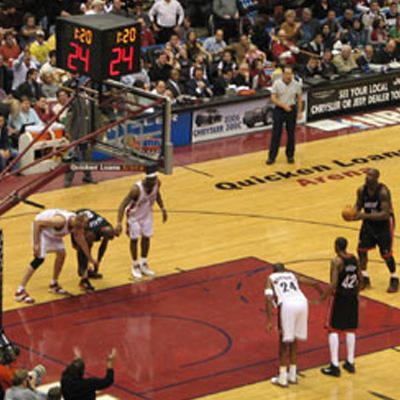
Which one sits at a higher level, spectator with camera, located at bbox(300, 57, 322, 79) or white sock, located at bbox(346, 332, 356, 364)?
spectator with camera, located at bbox(300, 57, 322, 79)

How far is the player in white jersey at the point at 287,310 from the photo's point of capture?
56.1 feet

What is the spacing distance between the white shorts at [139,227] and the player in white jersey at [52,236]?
0.99 meters

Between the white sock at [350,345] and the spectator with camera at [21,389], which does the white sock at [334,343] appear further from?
the spectator with camera at [21,389]

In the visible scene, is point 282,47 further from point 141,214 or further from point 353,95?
point 141,214

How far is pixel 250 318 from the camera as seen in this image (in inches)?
771

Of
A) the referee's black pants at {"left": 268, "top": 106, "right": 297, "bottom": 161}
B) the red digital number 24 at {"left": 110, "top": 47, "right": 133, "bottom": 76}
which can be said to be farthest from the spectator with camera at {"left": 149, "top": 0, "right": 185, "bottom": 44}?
the red digital number 24 at {"left": 110, "top": 47, "right": 133, "bottom": 76}

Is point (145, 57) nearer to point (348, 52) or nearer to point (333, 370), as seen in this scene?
point (348, 52)

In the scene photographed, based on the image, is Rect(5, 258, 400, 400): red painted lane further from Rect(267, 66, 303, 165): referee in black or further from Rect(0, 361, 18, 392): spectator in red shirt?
Rect(267, 66, 303, 165): referee in black

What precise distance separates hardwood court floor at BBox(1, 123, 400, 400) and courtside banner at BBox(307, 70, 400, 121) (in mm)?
1414

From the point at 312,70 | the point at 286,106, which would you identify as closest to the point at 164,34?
the point at 312,70

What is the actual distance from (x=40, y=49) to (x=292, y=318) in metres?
13.4

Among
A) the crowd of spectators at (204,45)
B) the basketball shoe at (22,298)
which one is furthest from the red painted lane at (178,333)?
the crowd of spectators at (204,45)

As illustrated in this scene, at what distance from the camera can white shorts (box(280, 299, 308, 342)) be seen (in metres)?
17.1

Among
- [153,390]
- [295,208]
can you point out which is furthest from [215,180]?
[153,390]
